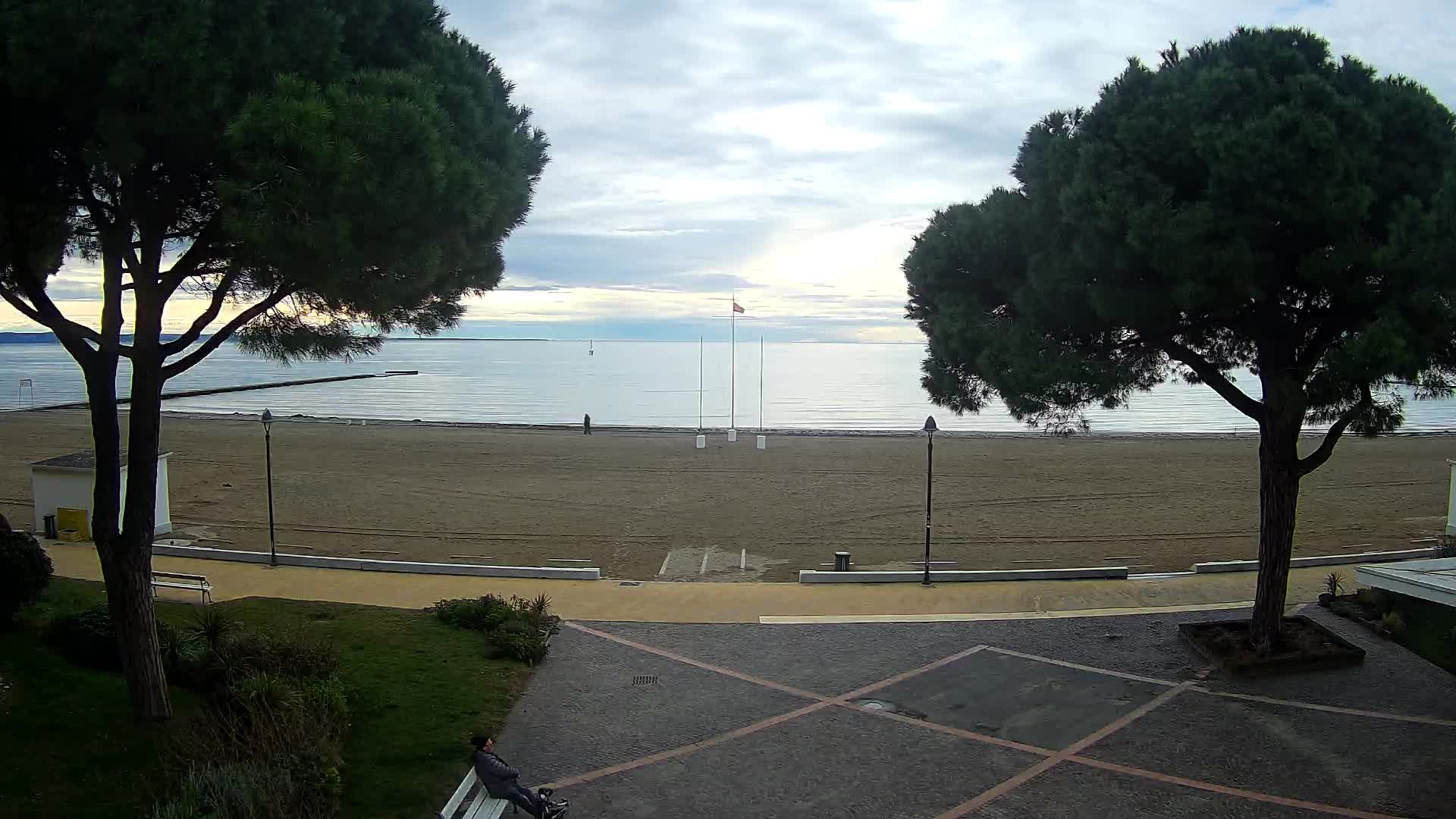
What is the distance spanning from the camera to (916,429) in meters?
57.9

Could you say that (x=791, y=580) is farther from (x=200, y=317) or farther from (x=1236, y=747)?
(x=200, y=317)

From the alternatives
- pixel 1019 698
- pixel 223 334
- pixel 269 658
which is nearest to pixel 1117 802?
pixel 1019 698

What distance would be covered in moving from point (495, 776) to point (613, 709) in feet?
9.64

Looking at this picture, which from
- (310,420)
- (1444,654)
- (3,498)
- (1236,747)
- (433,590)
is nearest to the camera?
(1236,747)

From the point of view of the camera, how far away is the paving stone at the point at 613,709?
30.5 ft

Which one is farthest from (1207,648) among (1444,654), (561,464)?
(561,464)

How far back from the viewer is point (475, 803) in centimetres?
766

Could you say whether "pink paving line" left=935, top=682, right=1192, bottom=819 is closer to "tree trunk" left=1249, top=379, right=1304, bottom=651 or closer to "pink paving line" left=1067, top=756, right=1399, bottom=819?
"pink paving line" left=1067, top=756, right=1399, bottom=819

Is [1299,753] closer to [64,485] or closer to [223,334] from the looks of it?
[223,334]

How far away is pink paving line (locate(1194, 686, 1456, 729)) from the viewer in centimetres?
1012

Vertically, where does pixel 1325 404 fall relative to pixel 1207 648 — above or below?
above

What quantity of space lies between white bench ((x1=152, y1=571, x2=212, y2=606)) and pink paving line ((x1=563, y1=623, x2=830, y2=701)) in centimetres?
548

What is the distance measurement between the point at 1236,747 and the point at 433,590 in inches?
471

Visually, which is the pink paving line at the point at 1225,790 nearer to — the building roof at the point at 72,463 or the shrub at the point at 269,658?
the shrub at the point at 269,658
